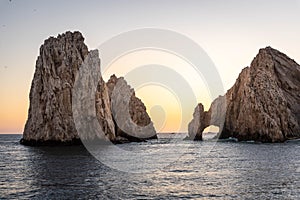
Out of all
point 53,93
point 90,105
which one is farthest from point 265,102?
point 53,93

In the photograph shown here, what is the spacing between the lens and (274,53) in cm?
13850

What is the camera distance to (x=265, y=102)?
389 ft

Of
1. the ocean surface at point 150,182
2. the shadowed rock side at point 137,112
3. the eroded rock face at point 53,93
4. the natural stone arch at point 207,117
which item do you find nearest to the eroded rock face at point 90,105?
the eroded rock face at point 53,93

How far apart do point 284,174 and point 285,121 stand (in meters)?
82.7

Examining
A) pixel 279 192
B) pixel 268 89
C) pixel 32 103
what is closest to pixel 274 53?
pixel 268 89

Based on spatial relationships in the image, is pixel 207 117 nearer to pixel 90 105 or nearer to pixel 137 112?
pixel 137 112

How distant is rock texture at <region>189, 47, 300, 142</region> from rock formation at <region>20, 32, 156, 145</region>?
44037 millimetres

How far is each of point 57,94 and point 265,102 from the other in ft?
207

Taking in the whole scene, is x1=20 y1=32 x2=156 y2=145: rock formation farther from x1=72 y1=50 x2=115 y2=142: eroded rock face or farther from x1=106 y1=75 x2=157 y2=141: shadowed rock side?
x1=106 y1=75 x2=157 y2=141: shadowed rock side

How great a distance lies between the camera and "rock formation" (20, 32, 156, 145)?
98375mm

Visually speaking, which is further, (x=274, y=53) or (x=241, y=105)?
(x=274, y=53)

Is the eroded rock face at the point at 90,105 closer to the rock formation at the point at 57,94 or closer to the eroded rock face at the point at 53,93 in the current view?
the rock formation at the point at 57,94

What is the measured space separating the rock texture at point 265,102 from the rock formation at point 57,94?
4404 centimetres

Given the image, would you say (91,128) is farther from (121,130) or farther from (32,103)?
(121,130)
